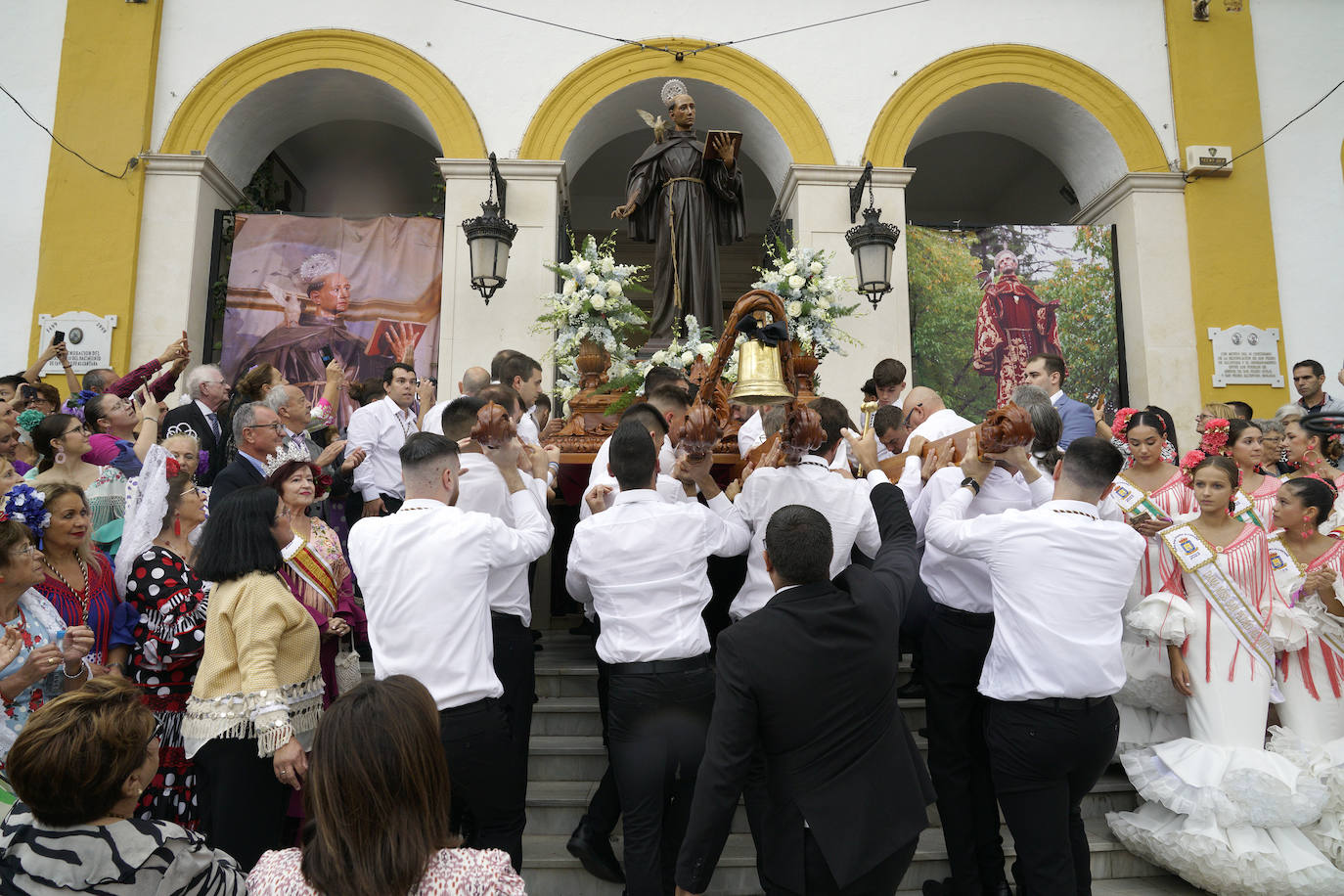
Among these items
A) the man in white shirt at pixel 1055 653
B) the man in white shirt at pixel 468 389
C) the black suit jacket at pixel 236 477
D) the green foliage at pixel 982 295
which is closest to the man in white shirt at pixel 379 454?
the man in white shirt at pixel 468 389

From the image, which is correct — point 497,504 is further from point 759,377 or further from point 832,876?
point 832,876

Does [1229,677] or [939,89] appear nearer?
[1229,677]

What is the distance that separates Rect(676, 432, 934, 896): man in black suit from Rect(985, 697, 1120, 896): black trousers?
80 centimetres

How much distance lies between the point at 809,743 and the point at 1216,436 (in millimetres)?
4252

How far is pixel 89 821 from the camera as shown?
201cm

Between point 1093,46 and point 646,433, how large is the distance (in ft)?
31.8

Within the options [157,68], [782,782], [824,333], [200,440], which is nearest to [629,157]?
[157,68]

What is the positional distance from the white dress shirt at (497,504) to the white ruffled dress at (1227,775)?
3.10m

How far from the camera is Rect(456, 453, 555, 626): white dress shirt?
3.66 metres

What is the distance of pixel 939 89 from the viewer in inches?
397

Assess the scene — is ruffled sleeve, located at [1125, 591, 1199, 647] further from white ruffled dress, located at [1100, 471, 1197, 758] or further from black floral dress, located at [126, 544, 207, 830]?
black floral dress, located at [126, 544, 207, 830]

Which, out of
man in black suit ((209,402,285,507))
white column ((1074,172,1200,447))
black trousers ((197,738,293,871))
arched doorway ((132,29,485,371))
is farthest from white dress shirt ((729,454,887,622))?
white column ((1074,172,1200,447))

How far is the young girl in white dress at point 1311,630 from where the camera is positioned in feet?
14.2

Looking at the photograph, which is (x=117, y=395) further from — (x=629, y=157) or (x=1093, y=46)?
(x=1093, y=46)
